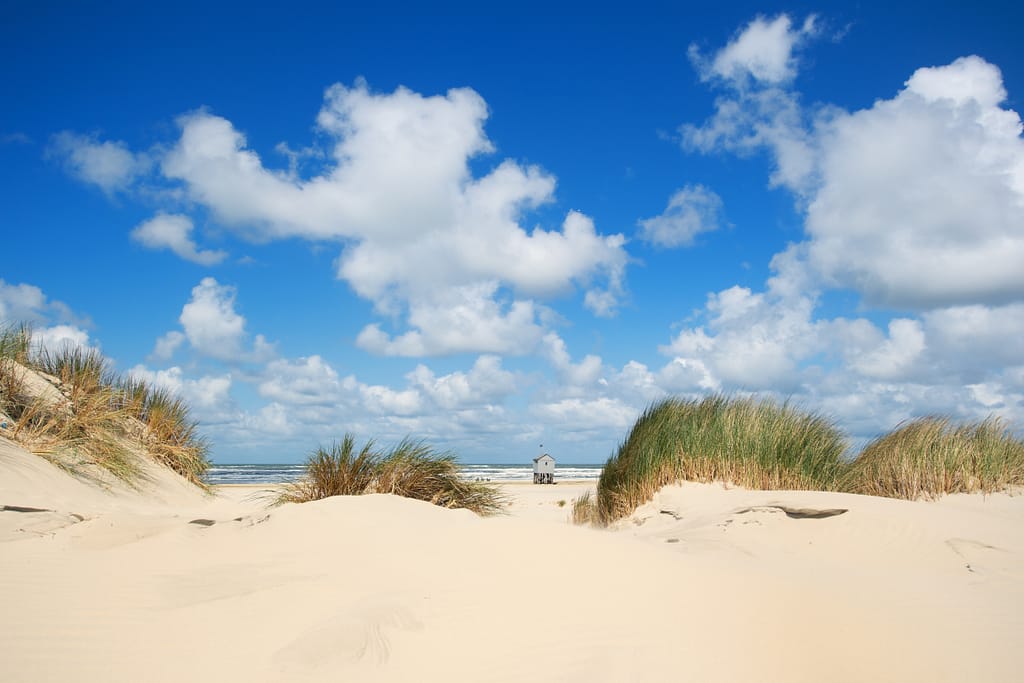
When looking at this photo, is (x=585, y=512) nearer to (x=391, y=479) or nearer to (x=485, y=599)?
(x=391, y=479)

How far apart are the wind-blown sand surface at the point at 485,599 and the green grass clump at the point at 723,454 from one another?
299 cm

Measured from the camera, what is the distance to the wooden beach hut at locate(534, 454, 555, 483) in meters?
37.6

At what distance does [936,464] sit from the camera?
10.2 meters

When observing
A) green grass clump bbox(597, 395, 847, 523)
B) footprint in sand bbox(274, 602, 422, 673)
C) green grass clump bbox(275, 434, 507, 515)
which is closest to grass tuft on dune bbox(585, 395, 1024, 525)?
green grass clump bbox(597, 395, 847, 523)

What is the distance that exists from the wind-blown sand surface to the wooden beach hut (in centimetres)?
3190

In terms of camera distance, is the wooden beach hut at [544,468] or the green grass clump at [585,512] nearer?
the green grass clump at [585,512]

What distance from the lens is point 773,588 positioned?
4.04 m

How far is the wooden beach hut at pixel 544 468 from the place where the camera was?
123 ft

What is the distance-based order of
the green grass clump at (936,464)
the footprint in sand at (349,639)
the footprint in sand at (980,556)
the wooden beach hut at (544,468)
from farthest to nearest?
the wooden beach hut at (544,468) → the green grass clump at (936,464) → the footprint in sand at (980,556) → the footprint in sand at (349,639)

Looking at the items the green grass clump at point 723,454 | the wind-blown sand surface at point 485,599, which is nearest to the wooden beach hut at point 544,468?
the green grass clump at point 723,454

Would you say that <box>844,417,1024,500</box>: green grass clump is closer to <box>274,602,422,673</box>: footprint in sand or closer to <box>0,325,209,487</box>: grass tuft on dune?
<box>274,602,422,673</box>: footprint in sand

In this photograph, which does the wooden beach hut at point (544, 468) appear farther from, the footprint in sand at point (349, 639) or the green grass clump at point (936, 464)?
the footprint in sand at point (349, 639)

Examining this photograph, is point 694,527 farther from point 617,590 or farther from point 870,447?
point 870,447

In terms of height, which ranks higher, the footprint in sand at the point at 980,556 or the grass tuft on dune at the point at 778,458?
the grass tuft on dune at the point at 778,458
